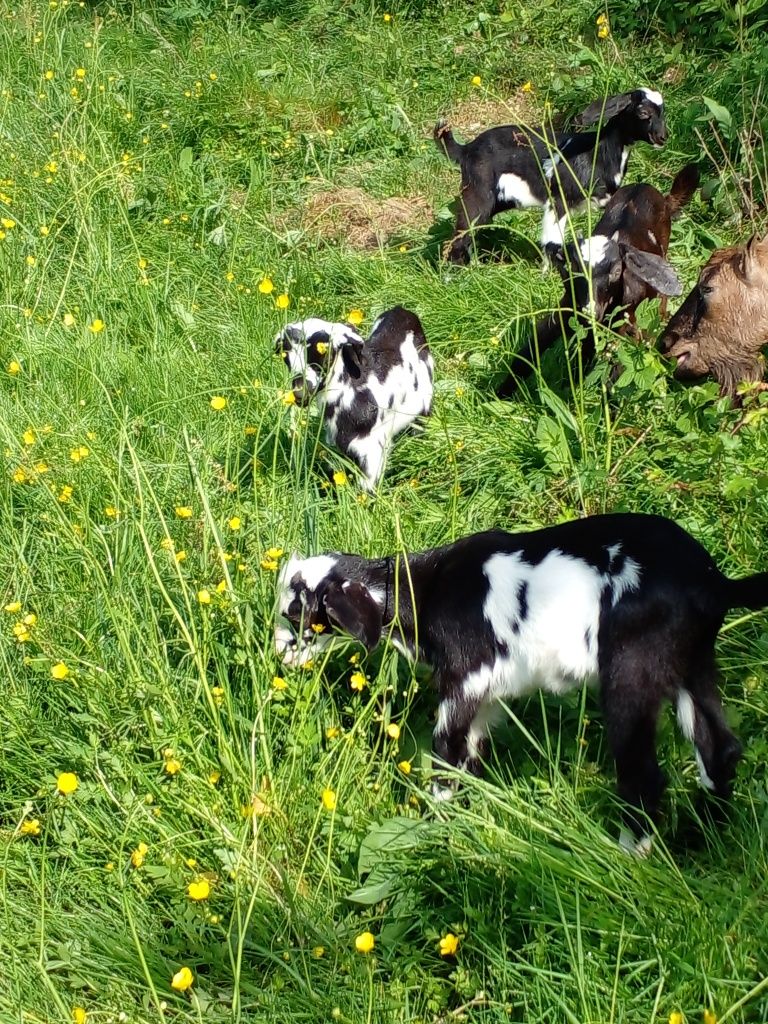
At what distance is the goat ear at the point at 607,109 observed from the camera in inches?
250

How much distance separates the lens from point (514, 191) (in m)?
6.51

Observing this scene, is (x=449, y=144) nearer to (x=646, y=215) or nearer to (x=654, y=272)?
(x=646, y=215)

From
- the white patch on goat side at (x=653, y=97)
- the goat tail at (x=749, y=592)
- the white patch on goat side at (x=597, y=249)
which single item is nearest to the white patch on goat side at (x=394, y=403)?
the white patch on goat side at (x=597, y=249)

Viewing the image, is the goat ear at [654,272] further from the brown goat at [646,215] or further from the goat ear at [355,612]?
the goat ear at [355,612]

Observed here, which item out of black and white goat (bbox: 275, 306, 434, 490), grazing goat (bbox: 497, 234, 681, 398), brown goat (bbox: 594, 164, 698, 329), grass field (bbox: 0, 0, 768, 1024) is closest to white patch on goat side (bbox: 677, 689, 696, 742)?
grass field (bbox: 0, 0, 768, 1024)

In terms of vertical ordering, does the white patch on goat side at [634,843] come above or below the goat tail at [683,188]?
below

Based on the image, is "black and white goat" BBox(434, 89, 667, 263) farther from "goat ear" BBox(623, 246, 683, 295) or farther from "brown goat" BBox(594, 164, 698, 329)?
"goat ear" BBox(623, 246, 683, 295)

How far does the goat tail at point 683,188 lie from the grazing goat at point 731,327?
1006mm

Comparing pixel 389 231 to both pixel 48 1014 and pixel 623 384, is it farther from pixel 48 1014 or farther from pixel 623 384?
pixel 48 1014

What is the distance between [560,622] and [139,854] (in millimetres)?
1349

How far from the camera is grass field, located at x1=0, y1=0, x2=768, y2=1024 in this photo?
2.70m

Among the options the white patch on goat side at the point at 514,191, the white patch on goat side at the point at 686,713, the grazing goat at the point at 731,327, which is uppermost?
the white patch on goat side at the point at 514,191

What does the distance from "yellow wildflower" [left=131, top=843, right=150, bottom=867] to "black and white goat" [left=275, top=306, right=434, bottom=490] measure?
6.20 ft

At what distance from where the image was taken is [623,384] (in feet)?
13.9
